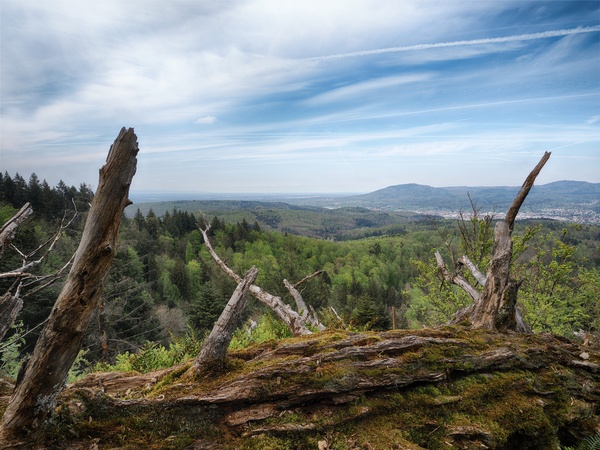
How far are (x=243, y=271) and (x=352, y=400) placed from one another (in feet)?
110

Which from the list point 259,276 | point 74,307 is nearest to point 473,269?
point 74,307

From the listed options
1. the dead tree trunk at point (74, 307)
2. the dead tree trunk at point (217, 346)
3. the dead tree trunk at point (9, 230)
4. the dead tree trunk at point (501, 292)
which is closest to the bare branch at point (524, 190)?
the dead tree trunk at point (501, 292)

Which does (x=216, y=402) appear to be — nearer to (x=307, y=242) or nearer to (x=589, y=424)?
(x=589, y=424)

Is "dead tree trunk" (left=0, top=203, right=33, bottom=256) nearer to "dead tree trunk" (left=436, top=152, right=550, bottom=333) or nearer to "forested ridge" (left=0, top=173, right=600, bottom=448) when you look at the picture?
"forested ridge" (left=0, top=173, right=600, bottom=448)

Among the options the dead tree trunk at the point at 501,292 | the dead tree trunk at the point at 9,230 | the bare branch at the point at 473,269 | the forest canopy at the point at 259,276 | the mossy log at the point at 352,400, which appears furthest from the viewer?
the forest canopy at the point at 259,276

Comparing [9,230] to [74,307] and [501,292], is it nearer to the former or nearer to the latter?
[74,307]

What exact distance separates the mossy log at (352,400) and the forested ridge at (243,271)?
7.10 feet

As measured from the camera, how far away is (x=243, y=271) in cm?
3619

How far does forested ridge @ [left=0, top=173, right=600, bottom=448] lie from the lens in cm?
1138

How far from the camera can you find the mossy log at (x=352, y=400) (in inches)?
120

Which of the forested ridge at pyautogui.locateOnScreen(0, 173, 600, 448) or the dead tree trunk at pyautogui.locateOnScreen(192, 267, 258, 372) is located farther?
the forested ridge at pyautogui.locateOnScreen(0, 173, 600, 448)

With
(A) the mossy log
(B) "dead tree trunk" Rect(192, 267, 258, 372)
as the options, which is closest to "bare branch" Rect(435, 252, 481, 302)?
(A) the mossy log

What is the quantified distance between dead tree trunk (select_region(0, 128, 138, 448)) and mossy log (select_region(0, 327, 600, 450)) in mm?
275

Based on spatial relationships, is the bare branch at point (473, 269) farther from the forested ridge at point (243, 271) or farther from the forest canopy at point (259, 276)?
the forest canopy at point (259, 276)
